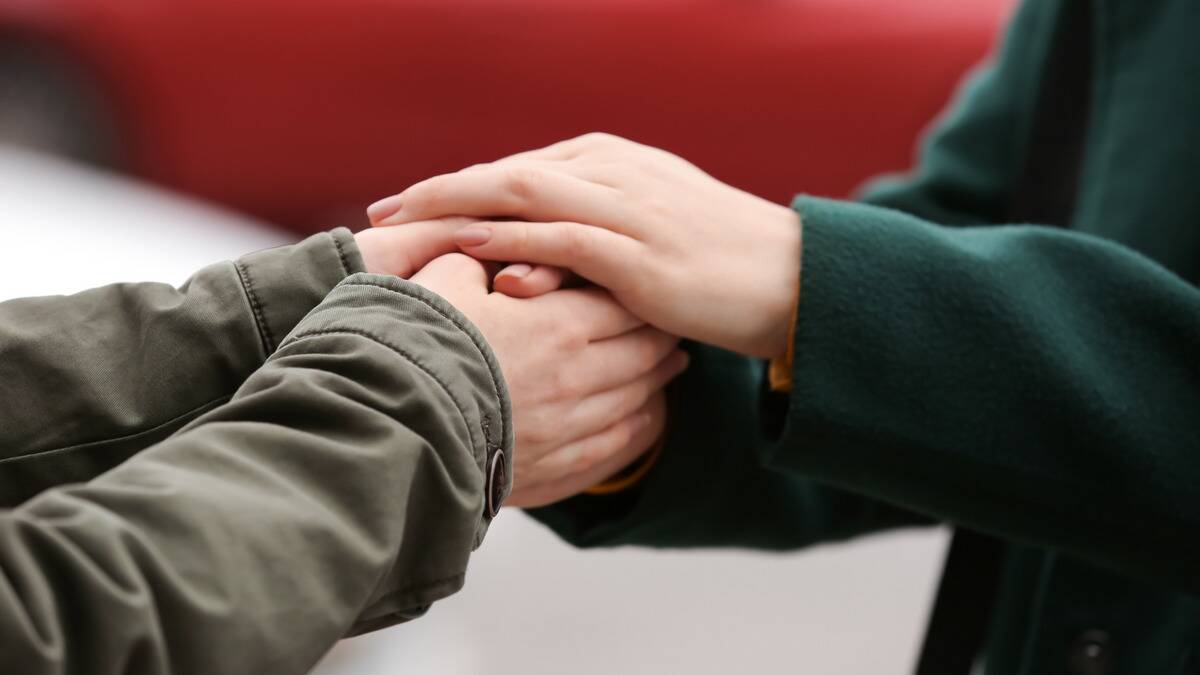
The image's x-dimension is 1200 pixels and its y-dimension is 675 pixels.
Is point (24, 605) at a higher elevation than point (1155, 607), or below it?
higher

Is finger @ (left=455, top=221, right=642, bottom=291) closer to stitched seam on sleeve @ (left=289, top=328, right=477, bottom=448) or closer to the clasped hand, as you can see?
the clasped hand

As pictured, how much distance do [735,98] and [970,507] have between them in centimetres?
68

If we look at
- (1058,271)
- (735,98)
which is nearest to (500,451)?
(1058,271)

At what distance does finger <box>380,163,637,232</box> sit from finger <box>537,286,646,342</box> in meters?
0.02

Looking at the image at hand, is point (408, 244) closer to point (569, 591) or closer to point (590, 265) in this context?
point (590, 265)

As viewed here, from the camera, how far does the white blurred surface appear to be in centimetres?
58

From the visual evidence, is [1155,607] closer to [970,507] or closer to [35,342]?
[970,507]

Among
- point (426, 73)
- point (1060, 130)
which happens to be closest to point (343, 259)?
point (1060, 130)

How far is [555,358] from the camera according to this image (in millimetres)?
369

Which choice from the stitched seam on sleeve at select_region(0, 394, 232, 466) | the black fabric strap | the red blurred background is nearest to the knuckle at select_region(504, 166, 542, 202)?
the stitched seam on sleeve at select_region(0, 394, 232, 466)

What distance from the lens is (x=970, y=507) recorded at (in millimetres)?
389

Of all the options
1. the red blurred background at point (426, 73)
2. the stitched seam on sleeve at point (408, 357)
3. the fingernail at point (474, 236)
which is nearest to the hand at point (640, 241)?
the fingernail at point (474, 236)

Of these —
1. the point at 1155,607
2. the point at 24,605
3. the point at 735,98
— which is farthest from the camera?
the point at 735,98

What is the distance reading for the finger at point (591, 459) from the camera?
391 millimetres
